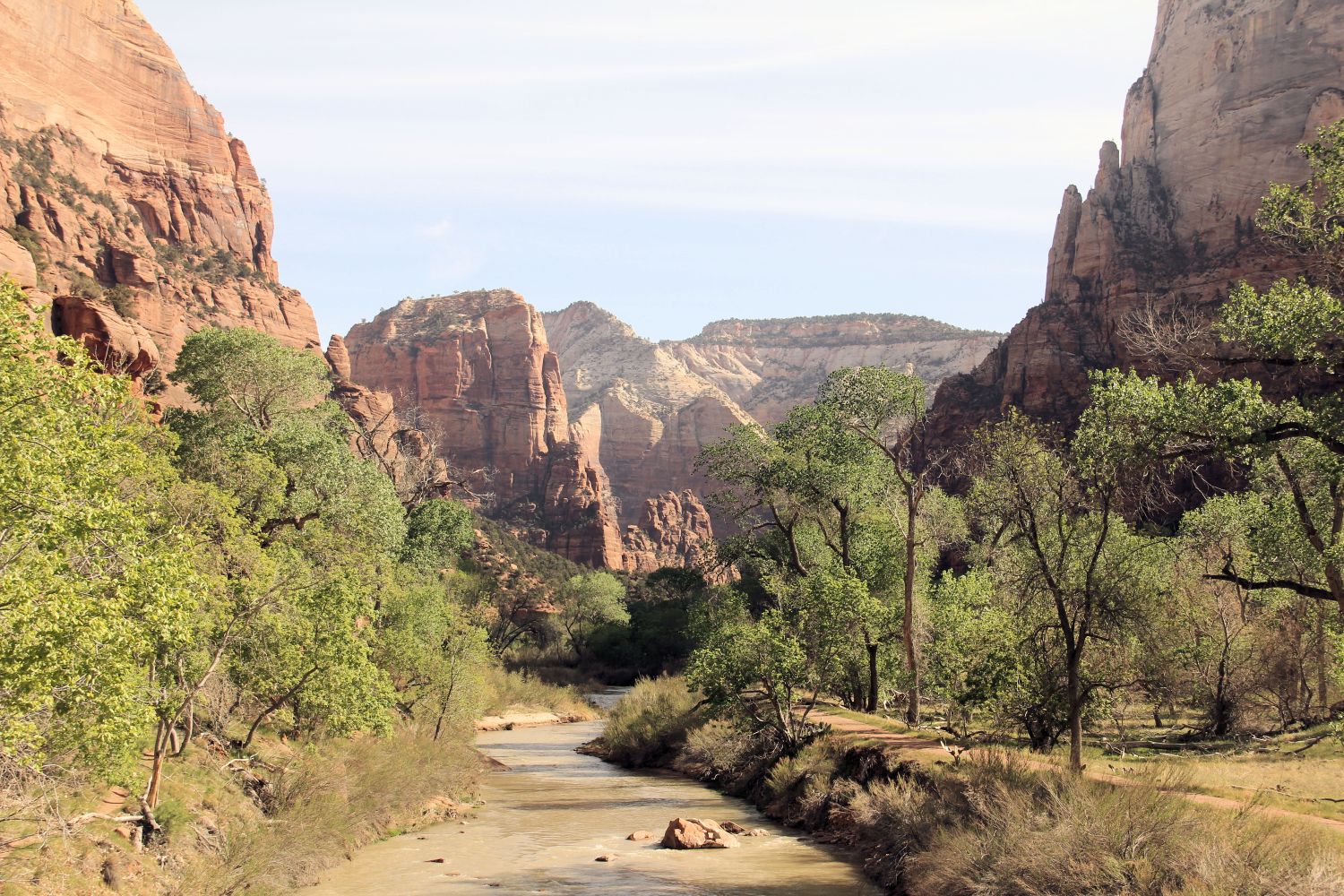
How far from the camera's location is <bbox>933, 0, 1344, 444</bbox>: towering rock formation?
88875 millimetres

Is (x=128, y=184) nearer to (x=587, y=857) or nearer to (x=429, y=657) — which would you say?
(x=429, y=657)

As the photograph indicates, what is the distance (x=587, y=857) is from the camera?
20.5m

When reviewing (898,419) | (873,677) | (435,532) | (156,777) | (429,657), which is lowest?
(873,677)

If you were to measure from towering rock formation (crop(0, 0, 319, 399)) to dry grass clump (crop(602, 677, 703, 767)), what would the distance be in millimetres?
29438

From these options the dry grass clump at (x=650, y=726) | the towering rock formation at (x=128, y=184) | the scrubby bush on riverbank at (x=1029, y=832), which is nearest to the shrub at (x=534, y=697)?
the dry grass clump at (x=650, y=726)

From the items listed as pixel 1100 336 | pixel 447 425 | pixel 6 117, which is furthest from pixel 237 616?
pixel 447 425

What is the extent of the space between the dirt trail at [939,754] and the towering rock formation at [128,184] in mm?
37691

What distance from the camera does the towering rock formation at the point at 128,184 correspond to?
6028 centimetres

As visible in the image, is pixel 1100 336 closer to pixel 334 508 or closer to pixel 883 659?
pixel 883 659

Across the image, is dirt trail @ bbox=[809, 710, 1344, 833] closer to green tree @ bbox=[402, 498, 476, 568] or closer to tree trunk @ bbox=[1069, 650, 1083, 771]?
tree trunk @ bbox=[1069, 650, 1083, 771]

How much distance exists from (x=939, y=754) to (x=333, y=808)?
42.7ft

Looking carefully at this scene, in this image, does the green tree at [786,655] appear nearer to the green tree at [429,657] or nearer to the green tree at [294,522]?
the green tree at [429,657]


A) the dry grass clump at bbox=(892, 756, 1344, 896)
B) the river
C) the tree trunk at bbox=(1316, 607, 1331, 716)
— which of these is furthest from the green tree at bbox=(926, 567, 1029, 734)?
the tree trunk at bbox=(1316, 607, 1331, 716)

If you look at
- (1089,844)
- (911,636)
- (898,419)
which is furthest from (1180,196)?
(1089,844)
